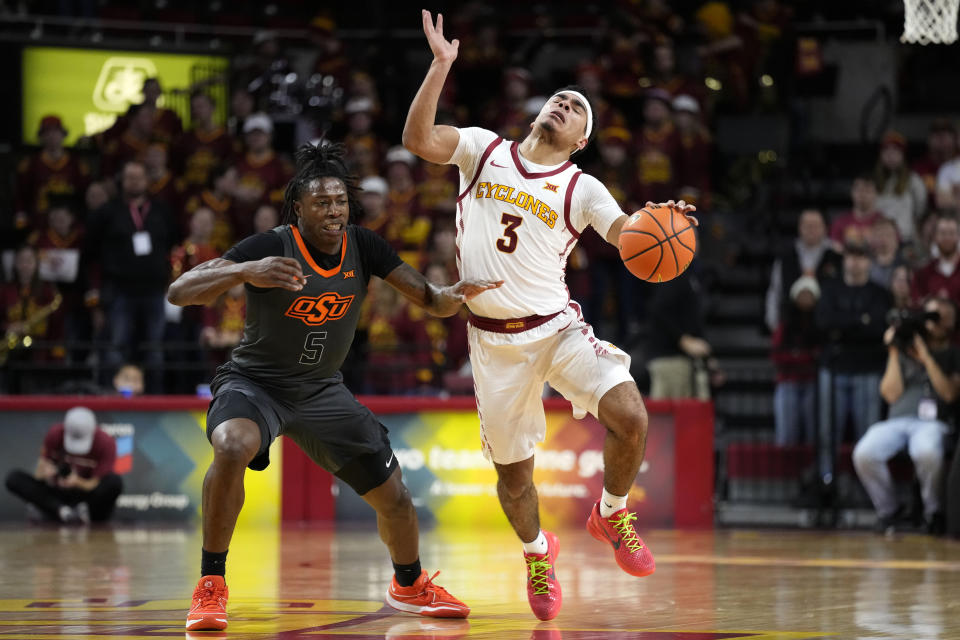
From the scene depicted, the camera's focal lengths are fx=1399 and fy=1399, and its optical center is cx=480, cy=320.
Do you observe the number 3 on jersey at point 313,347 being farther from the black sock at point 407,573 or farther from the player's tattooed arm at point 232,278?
the black sock at point 407,573

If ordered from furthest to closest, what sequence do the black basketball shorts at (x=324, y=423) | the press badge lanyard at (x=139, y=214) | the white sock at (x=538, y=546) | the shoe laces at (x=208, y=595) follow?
1. the press badge lanyard at (x=139, y=214)
2. the white sock at (x=538, y=546)
3. the black basketball shorts at (x=324, y=423)
4. the shoe laces at (x=208, y=595)

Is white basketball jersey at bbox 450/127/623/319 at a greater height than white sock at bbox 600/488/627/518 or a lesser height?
greater

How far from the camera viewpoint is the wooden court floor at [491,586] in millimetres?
6527

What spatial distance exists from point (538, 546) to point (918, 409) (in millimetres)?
5891

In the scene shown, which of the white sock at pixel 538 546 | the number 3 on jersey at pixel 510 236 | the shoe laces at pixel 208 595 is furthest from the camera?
the white sock at pixel 538 546

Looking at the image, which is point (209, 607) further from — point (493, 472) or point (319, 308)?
point (493, 472)

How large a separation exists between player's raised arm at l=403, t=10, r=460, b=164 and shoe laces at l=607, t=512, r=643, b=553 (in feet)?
6.79

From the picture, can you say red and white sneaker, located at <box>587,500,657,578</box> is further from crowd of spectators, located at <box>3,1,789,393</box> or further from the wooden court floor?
crowd of spectators, located at <box>3,1,789,393</box>

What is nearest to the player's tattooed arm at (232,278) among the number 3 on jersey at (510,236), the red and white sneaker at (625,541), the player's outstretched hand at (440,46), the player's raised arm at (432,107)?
the player's raised arm at (432,107)

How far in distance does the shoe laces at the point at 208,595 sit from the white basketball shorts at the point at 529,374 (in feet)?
5.32

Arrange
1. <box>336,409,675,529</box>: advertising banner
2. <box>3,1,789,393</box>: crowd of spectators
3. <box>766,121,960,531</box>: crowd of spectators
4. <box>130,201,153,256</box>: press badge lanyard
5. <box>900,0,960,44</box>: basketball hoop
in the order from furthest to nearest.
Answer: <box>130,201,153,256</box>: press badge lanyard < <box>3,1,789,393</box>: crowd of spectators < <box>336,409,675,529</box>: advertising banner < <box>766,121,960,531</box>: crowd of spectators < <box>900,0,960,44</box>: basketball hoop

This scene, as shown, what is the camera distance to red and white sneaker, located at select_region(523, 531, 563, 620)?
22.8 feet

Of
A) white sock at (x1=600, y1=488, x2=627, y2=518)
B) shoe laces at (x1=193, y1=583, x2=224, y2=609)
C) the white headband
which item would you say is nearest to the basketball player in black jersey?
shoe laces at (x1=193, y1=583, x2=224, y2=609)

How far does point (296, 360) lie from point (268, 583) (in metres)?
2.12
